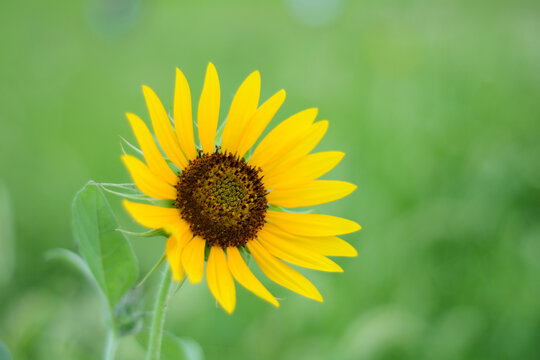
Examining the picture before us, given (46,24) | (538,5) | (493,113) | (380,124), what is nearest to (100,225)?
(380,124)

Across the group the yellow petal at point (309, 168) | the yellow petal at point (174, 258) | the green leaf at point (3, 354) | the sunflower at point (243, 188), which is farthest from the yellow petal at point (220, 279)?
the green leaf at point (3, 354)

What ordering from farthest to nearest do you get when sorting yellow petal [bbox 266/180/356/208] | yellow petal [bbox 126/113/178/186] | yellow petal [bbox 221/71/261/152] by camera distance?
1. yellow petal [bbox 266/180/356/208]
2. yellow petal [bbox 221/71/261/152]
3. yellow petal [bbox 126/113/178/186]

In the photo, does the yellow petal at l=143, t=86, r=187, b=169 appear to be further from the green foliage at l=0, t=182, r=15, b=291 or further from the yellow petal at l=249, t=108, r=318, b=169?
the green foliage at l=0, t=182, r=15, b=291

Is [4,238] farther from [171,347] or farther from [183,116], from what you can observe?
[183,116]

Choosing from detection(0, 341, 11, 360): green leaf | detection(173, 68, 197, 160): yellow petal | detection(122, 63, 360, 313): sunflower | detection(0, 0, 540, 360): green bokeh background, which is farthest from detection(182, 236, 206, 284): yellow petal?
detection(0, 0, 540, 360): green bokeh background

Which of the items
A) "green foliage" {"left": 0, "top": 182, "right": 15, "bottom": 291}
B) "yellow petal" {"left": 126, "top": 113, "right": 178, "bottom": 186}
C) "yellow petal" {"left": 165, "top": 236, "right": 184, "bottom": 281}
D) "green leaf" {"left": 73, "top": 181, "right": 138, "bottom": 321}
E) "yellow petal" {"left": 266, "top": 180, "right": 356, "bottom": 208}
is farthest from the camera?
"green foliage" {"left": 0, "top": 182, "right": 15, "bottom": 291}

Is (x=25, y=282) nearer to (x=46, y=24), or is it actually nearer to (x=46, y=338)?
(x=46, y=338)

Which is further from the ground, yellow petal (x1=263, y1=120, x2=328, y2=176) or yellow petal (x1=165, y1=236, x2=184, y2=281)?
yellow petal (x1=263, y1=120, x2=328, y2=176)

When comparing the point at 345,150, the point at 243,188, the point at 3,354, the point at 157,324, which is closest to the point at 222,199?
the point at 243,188
